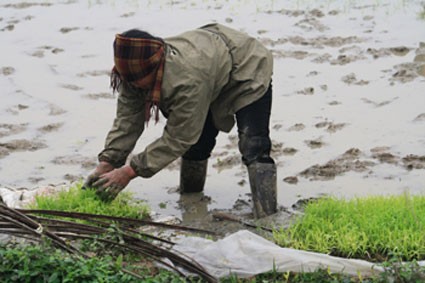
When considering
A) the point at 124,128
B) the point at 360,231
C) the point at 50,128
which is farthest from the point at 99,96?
the point at 360,231

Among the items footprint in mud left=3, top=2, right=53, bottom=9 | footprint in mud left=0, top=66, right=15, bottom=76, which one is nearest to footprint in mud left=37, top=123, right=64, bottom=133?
footprint in mud left=0, top=66, right=15, bottom=76

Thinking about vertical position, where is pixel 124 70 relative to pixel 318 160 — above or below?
above

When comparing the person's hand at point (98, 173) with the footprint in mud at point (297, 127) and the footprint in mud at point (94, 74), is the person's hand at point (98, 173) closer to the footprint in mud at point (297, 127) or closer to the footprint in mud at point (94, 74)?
the footprint in mud at point (297, 127)

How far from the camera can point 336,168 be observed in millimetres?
Answer: 6473

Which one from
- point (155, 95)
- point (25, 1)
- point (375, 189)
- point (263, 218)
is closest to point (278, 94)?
point (375, 189)

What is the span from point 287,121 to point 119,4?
5.08 meters

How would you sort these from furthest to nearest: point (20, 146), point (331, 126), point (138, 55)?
1. point (331, 126)
2. point (20, 146)
3. point (138, 55)

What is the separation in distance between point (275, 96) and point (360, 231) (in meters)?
3.37

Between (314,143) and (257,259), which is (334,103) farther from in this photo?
(257,259)

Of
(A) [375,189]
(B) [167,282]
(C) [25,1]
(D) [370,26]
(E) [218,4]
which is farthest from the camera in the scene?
(C) [25,1]

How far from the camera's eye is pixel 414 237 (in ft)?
15.2

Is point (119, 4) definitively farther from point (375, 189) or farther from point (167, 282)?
point (167, 282)

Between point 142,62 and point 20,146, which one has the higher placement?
point 142,62

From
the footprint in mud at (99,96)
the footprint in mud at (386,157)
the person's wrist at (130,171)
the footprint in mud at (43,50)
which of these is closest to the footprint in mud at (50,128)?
the footprint in mud at (99,96)
